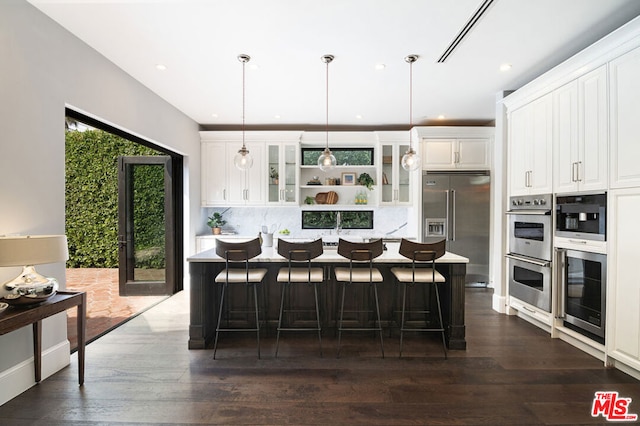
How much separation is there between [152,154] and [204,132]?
96 centimetres

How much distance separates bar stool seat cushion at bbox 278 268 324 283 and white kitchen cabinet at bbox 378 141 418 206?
291 cm

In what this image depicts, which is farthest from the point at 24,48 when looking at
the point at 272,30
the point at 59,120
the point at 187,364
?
the point at 187,364

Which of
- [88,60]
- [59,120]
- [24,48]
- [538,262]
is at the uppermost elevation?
[88,60]

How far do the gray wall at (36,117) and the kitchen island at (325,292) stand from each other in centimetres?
105

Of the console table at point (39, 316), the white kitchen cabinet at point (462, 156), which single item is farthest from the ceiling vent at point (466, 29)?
the console table at point (39, 316)

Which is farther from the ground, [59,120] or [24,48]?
[24,48]

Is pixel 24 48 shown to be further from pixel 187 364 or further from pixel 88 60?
pixel 187 364

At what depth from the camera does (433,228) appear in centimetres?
531

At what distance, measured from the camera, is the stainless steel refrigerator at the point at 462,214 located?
5.27 m

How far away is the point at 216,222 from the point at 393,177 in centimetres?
319

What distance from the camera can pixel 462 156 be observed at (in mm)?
5375

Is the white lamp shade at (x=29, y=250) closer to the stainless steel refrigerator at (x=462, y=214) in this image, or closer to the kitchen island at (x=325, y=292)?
the kitchen island at (x=325, y=292)

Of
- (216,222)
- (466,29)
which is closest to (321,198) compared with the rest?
(216,222)

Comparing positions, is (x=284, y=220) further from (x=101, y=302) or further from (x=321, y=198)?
(x=101, y=302)
